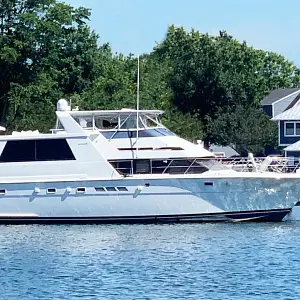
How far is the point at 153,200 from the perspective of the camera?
113ft

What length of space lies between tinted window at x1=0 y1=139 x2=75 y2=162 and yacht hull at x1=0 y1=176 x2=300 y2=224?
0.91m

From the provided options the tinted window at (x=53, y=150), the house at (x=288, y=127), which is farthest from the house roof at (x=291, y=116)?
the tinted window at (x=53, y=150)

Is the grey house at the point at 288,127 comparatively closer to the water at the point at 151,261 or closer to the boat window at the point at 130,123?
the water at the point at 151,261

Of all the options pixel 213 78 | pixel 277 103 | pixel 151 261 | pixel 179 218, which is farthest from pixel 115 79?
pixel 151 261

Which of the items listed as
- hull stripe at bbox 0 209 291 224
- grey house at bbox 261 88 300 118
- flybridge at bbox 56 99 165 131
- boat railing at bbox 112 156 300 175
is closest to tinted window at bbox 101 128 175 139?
flybridge at bbox 56 99 165 131

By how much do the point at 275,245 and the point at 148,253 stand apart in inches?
151

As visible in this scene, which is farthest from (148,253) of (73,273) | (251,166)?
(251,166)

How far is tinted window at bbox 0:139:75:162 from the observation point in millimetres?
35000

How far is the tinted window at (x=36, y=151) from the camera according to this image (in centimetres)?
3500

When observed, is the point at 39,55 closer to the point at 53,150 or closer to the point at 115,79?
the point at 115,79

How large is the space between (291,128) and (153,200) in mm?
39111

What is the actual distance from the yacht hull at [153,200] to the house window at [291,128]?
3713 centimetres

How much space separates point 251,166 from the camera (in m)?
36.5

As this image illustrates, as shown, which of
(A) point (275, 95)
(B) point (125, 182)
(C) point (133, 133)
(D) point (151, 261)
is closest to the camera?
(D) point (151, 261)
